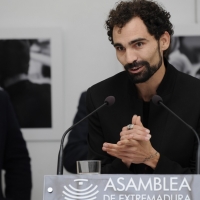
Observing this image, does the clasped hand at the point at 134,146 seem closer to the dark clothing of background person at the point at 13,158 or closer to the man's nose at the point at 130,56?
the man's nose at the point at 130,56

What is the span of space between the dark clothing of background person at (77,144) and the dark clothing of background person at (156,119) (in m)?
0.95

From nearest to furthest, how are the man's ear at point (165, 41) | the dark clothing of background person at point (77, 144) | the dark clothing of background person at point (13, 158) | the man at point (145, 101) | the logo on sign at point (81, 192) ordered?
the logo on sign at point (81, 192), the man at point (145, 101), the man's ear at point (165, 41), the dark clothing of background person at point (13, 158), the dark clothing of background person at point (77, 144)

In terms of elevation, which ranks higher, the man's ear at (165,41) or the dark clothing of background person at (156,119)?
the man's ear at (165,41)

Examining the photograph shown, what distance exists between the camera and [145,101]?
293 centimetres

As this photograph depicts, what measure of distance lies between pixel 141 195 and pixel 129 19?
1111 millimetres

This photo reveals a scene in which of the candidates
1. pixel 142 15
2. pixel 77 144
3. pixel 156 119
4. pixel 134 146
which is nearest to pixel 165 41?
pixel 142 15

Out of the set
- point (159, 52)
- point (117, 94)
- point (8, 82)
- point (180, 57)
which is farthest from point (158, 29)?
point (8, 82)

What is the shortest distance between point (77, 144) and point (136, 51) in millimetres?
1342

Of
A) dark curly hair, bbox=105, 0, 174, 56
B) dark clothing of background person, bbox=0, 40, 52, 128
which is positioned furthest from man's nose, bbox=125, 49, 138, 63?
dark clothing of background person, bbox=0, 40, 52, 128

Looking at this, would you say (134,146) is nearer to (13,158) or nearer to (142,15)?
(142,15)

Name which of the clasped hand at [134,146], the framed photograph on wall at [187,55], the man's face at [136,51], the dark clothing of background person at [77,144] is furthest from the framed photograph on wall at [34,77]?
the clasped hand at [134,146]

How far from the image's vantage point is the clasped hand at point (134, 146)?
2.49 meters

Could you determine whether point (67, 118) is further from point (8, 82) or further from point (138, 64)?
point (138, 64)

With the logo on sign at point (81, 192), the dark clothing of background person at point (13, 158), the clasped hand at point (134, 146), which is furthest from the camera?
the dark clothing of background person at point (13, 158)
